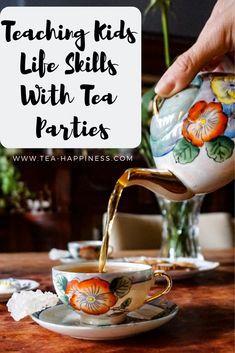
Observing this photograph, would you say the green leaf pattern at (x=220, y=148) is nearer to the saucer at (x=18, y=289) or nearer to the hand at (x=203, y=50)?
the hand at (x=203, y=50)

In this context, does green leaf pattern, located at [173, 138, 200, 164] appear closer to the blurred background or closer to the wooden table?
the wooden table

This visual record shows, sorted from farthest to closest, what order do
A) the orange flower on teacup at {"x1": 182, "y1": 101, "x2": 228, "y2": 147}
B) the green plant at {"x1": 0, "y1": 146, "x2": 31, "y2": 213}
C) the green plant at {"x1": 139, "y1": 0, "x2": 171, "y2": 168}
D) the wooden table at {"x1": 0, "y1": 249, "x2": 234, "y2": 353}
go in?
the green plant at {"x1": 0, "y1": 146, "x2": 31, "y2": 213}
the green plant at {"x1": 139, "y1": 0, "x2": 171, "y2": 168}
the orange flower on teacup at {"x1": 182, "y1": 101, "x2": 228, "y2": 147}
the wooden table at {"x1": 0, "y1": 249, "x2": 234, "y2": 353}

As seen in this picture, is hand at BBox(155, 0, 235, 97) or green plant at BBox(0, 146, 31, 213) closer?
hand at BBox(155, 0, 235, 97)

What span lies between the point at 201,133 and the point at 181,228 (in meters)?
0.29

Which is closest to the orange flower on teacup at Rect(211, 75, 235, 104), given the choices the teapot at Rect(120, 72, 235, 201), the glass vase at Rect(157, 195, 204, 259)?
the teapot at Rect(120, 72, 235, 201)

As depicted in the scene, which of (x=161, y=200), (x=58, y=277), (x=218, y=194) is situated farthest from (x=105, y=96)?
(x=218, y=194)

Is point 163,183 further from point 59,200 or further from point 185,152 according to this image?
point 59,200

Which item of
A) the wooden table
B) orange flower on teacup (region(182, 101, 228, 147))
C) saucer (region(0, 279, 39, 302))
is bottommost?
the wooden table

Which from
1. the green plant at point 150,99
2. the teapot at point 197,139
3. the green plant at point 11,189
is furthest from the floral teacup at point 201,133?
the green plant at point 11,189

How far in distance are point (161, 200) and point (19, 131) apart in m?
0.29

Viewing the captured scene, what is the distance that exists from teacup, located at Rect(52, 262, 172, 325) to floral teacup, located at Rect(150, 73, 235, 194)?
0.11 m

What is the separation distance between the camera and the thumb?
43cm

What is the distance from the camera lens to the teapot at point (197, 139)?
413 millimetres

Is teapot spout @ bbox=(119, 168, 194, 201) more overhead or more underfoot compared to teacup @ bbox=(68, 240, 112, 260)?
more overhead
